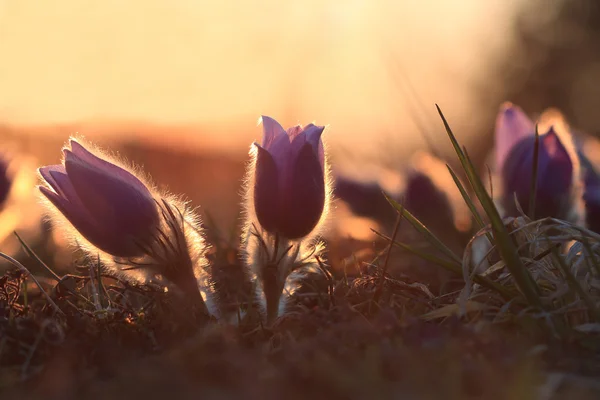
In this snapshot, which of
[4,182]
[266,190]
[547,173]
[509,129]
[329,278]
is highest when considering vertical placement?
[4,182]

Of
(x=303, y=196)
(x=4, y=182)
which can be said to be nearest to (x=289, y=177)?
(x=303, y=196)

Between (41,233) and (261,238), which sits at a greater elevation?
(41,233)

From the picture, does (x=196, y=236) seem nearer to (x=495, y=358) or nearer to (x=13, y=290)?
(x=13, y=290)

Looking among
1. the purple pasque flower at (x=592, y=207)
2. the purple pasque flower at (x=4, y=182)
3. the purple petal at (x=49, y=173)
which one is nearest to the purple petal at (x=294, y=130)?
the purple petal at (x=49, y=173)

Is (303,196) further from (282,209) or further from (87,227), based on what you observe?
(87,227)

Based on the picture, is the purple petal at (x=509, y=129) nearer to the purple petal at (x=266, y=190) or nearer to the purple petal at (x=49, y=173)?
the purple petal at (x=266, y=190)

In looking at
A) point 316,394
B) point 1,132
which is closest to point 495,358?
point 316,394

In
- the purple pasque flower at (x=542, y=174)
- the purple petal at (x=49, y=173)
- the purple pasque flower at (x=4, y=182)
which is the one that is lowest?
the purple pasque flower at (x=542, y=174)
